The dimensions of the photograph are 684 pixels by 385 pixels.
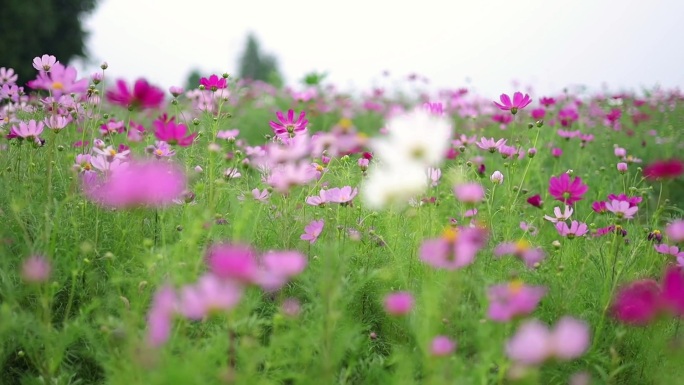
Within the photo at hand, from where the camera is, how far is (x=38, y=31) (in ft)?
31.1

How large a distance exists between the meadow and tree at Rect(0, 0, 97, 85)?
7.86m

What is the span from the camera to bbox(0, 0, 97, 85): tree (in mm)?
8859

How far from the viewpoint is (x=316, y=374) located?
120 cm

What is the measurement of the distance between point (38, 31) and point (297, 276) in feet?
32.3

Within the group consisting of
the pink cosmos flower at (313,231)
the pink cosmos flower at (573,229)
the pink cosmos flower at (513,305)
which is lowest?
the pink cosmos flower at (573,229)

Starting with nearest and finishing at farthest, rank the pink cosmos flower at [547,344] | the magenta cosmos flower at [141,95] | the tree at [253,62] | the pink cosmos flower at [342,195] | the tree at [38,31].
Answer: the pink cosmos flower at [547,344] < the magenta cosmos flower at [141,95] < the pink cosmos flower at [342,195] < the tree at [38,31] < the tree at [253,62]

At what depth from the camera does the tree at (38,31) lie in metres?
8.86

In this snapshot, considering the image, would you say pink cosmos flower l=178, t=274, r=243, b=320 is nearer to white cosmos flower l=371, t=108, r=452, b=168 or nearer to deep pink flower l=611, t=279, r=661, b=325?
white cosmos flower l=371, t=108, r=452, b=168

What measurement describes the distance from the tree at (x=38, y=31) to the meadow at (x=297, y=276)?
7863 millimetres

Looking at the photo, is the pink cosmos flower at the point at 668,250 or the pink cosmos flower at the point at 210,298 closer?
the pink cosmos flower at the point at 210,298

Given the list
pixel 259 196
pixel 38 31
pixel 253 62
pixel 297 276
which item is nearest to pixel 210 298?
pixel 297 276

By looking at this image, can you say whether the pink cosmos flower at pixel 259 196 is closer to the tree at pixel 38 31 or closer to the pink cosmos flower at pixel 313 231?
the pink cosmos flower at pixel 313 231

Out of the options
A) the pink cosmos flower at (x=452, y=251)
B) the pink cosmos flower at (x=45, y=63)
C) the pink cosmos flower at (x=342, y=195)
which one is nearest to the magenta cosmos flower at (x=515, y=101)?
the pink cosmos flower at (x=342, y=195)

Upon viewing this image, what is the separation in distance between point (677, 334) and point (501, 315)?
35.7 inches
